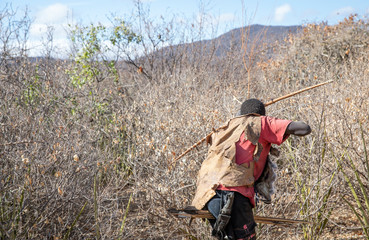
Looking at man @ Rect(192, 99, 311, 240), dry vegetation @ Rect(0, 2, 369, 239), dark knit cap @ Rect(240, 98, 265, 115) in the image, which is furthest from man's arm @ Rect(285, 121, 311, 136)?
dry vegetation @ Rect(0, 2, 369, 239)

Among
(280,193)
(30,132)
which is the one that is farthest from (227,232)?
(30,132)

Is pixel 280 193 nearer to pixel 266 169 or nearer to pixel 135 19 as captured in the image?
pixel 266 169

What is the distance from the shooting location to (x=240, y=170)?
9.77 ft

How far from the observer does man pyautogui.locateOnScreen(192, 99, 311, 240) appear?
9.62ft

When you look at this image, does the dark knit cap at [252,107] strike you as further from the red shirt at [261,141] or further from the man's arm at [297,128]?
the man's arm at [297,128]

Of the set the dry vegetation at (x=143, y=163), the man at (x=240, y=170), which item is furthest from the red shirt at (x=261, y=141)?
the dry vegetation at (x=143, y=163)

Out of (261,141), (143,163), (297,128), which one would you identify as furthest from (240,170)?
(143,163)

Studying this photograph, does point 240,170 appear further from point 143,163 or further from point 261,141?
point 143,163

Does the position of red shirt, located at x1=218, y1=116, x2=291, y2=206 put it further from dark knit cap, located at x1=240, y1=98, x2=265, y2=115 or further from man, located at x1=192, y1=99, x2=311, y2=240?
dark knit cap, located at x1=240, y1=98, x2=265, y2=115

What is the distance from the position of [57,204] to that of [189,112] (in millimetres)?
2024

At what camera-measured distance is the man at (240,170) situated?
2.93 m

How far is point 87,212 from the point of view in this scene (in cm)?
465

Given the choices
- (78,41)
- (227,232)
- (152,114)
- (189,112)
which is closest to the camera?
(227,232)

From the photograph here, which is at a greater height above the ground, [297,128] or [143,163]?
[297,128]
